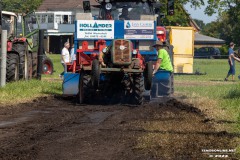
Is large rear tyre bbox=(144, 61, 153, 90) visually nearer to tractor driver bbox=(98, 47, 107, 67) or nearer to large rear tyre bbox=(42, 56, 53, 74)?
tractor driver bbox=(98, 47, 107, 67)

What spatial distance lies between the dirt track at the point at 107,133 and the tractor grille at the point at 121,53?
144 cm

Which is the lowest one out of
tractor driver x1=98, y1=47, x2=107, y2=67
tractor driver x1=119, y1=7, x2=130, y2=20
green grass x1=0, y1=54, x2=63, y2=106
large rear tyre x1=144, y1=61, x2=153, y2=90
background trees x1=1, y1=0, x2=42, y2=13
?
green grass x1=0, y1=54, x2=63, y2=106

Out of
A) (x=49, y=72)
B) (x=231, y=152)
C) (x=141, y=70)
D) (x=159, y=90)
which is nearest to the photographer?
(x=231, y=152)

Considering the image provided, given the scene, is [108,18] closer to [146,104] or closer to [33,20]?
[146,104]

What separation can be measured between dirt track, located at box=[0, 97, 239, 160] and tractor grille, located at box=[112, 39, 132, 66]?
1445 millimetres

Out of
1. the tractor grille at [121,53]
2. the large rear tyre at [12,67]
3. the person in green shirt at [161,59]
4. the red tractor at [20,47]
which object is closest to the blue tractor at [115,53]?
the tractor grille at [121,53]

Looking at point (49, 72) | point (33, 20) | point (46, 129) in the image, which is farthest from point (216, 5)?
point (46, 129)

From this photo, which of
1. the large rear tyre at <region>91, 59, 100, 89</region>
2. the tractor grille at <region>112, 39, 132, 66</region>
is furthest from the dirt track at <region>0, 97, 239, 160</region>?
the tractor grille at <region>112, 39, 132, 66</region>

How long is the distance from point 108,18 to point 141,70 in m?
3.69

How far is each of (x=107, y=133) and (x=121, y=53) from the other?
20.8 feet

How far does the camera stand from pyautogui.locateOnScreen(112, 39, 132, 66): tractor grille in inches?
690

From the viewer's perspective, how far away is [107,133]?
11.4 m

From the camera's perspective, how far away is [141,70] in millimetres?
17406

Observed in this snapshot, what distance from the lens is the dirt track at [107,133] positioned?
9.36 meters
